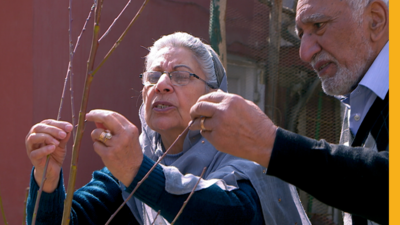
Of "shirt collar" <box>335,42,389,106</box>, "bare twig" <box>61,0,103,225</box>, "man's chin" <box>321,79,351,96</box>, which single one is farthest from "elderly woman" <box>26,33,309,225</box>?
"shirt collar" <box>335,42,389,106</box>

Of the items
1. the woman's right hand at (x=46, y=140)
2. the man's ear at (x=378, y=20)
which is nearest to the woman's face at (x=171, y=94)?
the woman's right hand at (x=46, y=140)

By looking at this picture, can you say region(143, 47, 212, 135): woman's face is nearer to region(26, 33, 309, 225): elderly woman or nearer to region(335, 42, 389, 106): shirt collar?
region(26, 33, 309, 225): elderly woman

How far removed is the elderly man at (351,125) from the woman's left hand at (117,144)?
0.31m

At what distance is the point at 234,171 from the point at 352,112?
589 mm

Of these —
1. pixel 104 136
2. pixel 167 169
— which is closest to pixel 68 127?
pixel 104 136

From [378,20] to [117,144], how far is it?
1.24 meters

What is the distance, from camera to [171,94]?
227 centimetres

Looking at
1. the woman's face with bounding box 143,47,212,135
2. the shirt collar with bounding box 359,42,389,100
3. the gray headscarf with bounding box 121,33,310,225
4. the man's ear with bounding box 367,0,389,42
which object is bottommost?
the gray headscarf with bounding box 121,33,310,225

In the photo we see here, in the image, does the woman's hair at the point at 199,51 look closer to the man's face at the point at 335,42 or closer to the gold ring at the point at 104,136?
the man's face at the point at 335,42

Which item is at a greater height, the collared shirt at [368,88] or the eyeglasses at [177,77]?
the collared shirt at [368,88]

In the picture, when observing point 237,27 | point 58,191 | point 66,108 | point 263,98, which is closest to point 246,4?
point 237,27

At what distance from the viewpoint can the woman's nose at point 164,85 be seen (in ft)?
7.35

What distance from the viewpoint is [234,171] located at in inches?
73.1

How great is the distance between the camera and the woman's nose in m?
2.24
